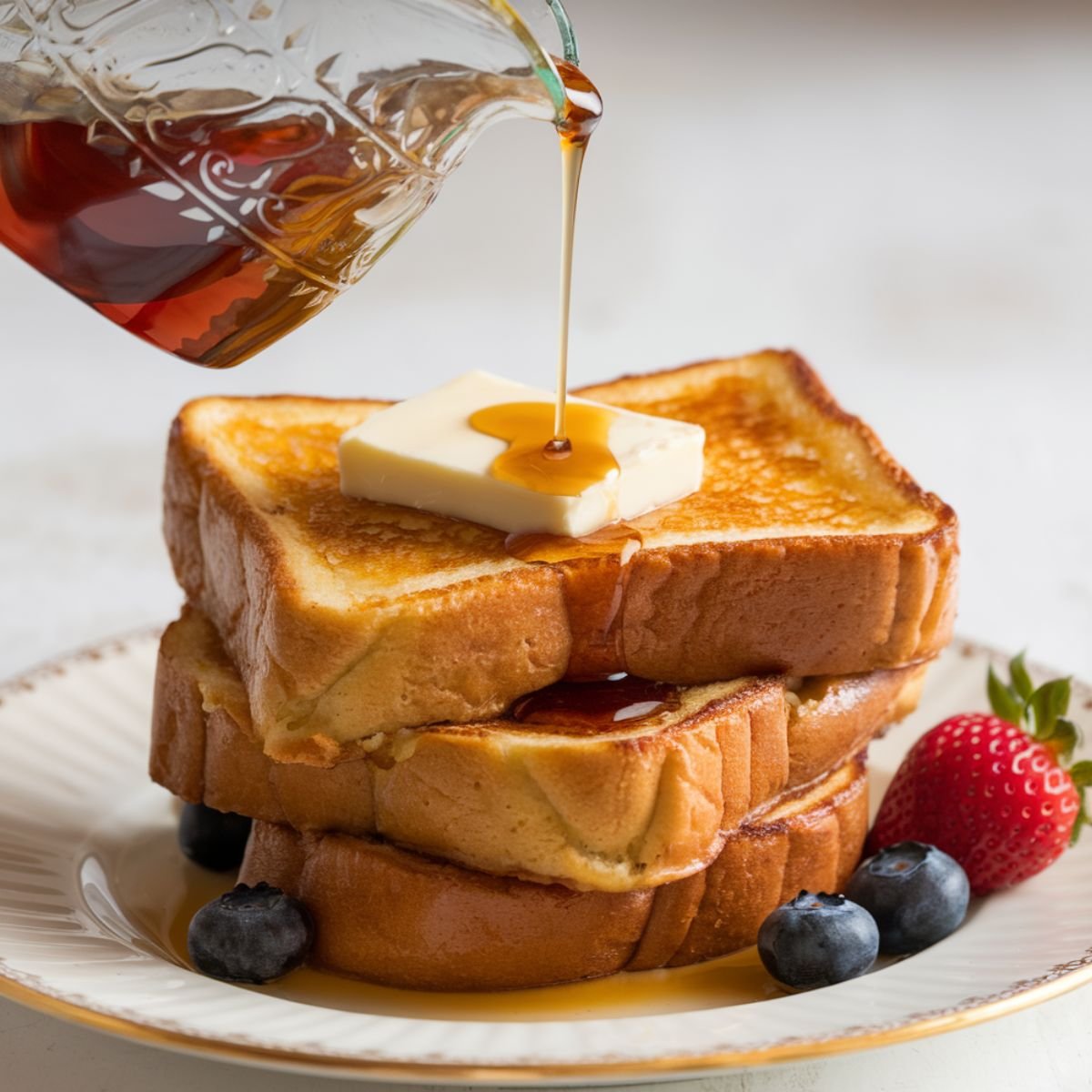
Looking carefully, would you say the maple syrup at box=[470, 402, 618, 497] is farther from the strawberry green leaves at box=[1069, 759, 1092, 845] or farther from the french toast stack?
the strawberry green leaves at box=[1069, 759, 1092, 845]

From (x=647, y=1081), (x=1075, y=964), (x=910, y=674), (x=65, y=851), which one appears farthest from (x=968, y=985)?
(x=65, y=851)

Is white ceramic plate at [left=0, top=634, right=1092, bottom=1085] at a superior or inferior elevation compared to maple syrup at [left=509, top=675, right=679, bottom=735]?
inferior

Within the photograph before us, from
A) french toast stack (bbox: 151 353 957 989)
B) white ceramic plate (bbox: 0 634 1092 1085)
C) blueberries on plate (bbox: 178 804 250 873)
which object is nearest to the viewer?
white ceramic plate (bbox: 0 634 1092 1085)

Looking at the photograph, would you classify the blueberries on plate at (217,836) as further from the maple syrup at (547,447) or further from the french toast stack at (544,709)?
the maple syrup at (547,447)

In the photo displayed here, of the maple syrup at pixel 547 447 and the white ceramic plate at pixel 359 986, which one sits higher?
the maple syrup at pixel 547 447

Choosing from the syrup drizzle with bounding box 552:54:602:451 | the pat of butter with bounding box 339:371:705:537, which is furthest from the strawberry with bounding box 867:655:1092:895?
the syrup drizzle with bounding box 552:54:602:451

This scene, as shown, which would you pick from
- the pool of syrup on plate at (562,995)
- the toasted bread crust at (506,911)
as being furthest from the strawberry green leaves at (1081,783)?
the pool of syrup on plate at (562,995)
